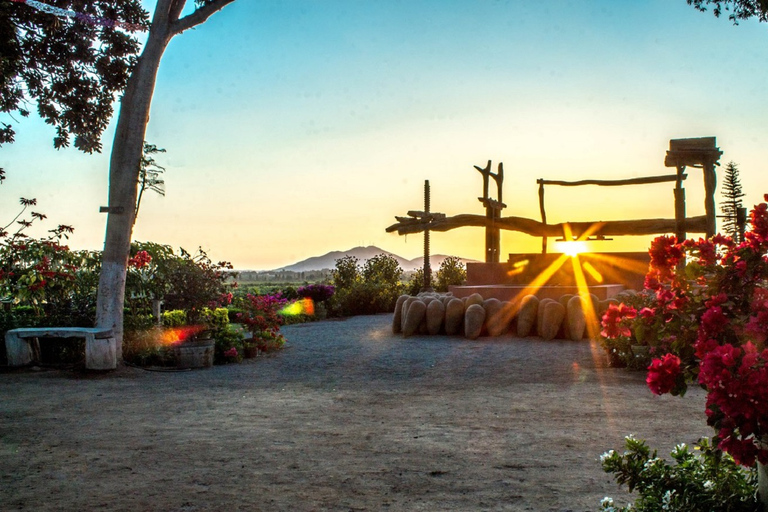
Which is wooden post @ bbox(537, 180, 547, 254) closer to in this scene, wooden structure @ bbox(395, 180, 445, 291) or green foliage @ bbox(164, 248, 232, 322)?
wooden structure @ bbox(395, 180, 445, 291)

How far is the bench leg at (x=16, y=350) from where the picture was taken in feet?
30.7

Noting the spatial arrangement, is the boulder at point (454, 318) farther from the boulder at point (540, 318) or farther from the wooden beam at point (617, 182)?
the wooden beam at point (617, 182)

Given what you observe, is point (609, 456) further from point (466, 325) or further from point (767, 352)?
point (466, 325)

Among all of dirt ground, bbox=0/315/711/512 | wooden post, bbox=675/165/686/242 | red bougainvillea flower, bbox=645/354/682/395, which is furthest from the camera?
wooden post, bbox=675/165/686/242

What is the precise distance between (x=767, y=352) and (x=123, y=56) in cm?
1107

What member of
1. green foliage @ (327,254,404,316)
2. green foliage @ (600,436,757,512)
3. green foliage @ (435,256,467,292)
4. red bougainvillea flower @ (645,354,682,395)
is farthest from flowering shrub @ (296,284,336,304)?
red bougainvillea flower @ (645,354,682,395)

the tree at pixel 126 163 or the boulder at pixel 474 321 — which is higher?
the tree at pixel 126 163

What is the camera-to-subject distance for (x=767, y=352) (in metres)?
2.28

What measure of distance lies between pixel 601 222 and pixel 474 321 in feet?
21.1

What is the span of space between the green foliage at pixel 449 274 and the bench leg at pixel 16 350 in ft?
45.2

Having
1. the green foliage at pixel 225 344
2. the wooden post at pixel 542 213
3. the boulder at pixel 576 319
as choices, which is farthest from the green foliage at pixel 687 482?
the wooden post at pixel 542 213

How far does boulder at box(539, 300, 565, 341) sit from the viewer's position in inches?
457

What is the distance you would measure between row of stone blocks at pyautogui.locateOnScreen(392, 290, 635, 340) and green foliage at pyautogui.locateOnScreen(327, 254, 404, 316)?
6.37 m

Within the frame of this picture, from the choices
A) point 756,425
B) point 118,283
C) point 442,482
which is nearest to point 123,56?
point 118,283
